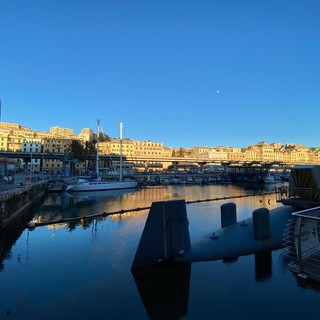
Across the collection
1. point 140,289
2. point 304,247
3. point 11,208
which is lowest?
point 140,289

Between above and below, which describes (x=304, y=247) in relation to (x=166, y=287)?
above

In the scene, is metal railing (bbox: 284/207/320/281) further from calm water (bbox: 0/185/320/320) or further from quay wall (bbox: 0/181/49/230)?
quay wall (bbox: 0/181/49/230)

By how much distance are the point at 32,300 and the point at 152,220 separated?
5.73 metres

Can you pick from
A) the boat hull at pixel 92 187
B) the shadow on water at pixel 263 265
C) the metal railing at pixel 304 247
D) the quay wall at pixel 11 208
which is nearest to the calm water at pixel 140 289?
the shadow on water at pixel 263 265

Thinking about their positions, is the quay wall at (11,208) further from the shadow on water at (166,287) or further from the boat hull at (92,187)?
the boat hull at (92,187)

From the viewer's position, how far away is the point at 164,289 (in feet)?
39.5

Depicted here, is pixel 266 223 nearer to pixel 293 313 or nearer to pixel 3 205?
pixel 293 313

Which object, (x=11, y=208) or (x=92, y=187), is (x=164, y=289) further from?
(x=92, y=187)

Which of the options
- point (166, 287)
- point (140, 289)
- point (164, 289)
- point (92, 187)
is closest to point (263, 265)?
point (166, 287)

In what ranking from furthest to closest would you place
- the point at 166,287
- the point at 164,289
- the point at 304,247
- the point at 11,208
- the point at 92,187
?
the point at 92,187 → the point at 11,208 → the point at 166,287 → the point at 164,289 → the point at 304,247

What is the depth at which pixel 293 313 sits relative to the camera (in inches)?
398

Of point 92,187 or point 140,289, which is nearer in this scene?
point 140,289

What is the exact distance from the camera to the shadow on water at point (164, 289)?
1048cm

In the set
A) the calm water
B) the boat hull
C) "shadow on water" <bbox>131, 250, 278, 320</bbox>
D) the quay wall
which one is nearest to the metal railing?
the calm water
